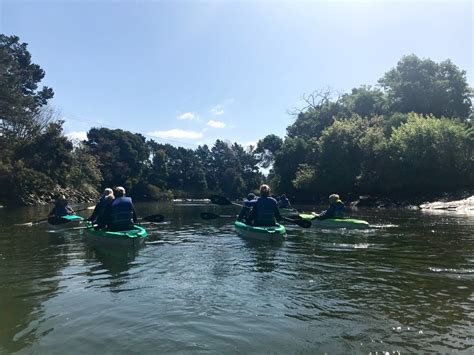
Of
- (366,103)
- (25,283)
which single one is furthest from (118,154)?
(25,283)

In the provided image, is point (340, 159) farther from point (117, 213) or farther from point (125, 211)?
point (117, 213)

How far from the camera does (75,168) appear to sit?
6247 cm

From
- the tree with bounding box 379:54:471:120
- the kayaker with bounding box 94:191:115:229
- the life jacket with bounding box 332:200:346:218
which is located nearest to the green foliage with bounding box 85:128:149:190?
the tree with bounding box 379:54:471:120

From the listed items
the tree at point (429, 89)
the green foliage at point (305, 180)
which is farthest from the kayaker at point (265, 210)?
the tree at point (429, 89)

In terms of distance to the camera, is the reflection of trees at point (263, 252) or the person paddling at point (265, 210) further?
the person paddling at point (265, 210)

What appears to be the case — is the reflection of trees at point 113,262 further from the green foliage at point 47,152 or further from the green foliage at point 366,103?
the green foliage at point 366,103

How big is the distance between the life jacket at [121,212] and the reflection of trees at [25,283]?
1.84 meters

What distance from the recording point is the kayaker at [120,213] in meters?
13.5

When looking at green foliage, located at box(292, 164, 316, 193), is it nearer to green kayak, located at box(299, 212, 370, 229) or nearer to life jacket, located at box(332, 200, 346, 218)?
life jacket, located at box(332, 200, 346, 218)

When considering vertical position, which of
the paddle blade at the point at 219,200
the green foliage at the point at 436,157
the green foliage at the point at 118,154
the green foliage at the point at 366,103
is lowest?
the paddle blade at the point at 219,200

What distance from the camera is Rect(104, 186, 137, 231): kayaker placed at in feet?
44.4

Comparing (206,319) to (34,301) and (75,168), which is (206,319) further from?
(75,168)

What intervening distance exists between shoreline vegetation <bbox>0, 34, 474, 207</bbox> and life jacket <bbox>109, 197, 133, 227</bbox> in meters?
33.9

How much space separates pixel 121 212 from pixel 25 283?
204 inches
